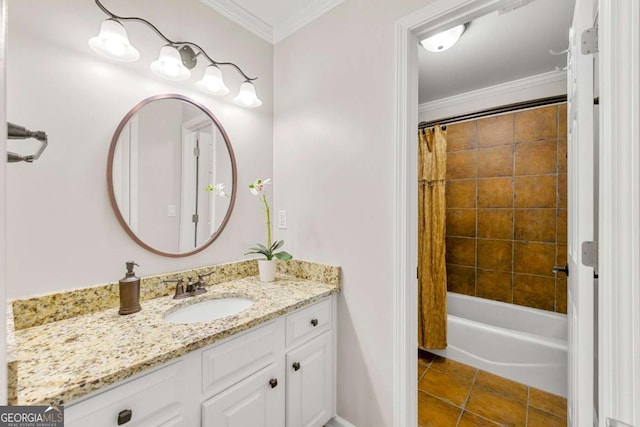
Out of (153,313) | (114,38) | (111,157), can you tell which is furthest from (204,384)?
(114,38)

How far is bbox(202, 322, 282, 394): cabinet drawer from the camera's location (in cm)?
95

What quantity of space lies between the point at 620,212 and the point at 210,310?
1516mm

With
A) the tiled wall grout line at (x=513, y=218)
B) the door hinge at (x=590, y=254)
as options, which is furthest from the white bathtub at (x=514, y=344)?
the door hinge at (x=590, y=254)

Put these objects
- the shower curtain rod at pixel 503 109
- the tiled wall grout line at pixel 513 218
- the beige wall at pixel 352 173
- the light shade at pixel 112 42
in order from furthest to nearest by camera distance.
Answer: the tiled wall grout line at pixel 513 218
the shower curtain rod at pixel 503 109
the beige wall at pixel 352 173
the light shade at pixel 112 42

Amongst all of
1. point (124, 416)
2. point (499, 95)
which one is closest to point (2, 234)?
point (124, 416)

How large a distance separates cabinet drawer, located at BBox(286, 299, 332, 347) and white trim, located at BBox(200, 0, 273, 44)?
1739 millimetres

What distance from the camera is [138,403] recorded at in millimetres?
782

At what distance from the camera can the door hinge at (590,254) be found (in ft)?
2.91

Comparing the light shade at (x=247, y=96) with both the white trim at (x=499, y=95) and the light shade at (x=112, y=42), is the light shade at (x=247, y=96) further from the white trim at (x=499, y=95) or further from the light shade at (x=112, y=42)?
the white trim at (x=499, y=95)

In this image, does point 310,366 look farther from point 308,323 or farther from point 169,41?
point 169,41

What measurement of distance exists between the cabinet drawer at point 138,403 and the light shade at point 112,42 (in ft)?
4.03

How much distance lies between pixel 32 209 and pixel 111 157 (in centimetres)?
33

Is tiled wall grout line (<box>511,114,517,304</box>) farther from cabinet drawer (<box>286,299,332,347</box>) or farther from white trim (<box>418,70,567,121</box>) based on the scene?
cabinet drawer (<box>286,299,332,347</box>)

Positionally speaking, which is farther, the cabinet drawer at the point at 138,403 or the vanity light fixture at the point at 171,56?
the vanity light fixture at the point at 171,56
